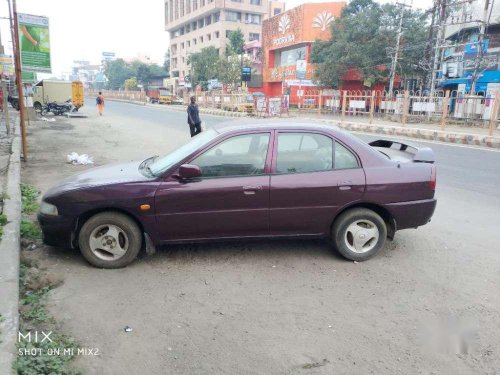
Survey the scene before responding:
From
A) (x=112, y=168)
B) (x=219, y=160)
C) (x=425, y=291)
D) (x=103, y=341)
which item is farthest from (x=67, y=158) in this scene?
(x=425, y=291)

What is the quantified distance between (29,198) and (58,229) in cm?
310

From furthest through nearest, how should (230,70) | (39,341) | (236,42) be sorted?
(236,42) < (230,70) < (39,341)

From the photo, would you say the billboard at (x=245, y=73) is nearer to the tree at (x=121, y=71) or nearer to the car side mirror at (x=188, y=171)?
the car side mirror at (x=188, y=171)

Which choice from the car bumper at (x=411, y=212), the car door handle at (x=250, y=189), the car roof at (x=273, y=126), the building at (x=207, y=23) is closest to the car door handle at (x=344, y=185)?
the car bumper at (x=411, y=212)

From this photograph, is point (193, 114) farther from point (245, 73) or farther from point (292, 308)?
point (245, 73)

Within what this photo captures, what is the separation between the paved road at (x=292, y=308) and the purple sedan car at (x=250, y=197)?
1.04ft

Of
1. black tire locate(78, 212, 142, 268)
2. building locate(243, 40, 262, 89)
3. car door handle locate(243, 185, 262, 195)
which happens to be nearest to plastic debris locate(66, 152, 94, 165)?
black tire locate(78, 212, 142, 268)

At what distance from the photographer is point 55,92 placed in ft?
96.9

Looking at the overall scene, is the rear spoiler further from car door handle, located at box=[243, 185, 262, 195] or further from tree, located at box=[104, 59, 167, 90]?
tree, located at box=[104, 59, 167, 90]

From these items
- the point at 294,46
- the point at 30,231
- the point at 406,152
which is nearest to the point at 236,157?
the point at 406,152

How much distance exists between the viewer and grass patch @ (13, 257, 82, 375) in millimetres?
2682

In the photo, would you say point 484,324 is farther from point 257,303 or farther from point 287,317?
point 257,303

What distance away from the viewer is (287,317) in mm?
3400

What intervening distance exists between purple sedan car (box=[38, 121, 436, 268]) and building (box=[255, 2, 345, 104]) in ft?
115
